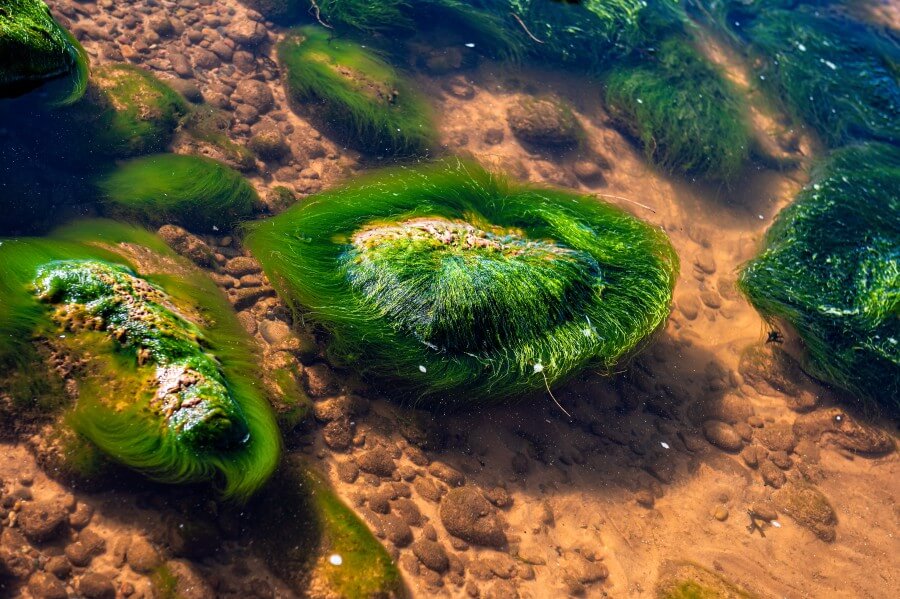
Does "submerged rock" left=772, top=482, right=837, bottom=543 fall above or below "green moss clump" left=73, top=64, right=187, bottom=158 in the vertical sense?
below

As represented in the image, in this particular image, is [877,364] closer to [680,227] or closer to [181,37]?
[680,227]

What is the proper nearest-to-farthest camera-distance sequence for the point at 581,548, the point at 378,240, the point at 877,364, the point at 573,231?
the point at 581,548 < the point at 378,240 < the point at 573,231 < the point at 877,364

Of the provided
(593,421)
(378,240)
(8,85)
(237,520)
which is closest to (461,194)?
(378,240)

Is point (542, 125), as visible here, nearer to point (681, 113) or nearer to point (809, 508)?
point (681, 113)

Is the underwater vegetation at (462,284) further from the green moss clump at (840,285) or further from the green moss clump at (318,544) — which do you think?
the green moss clump at (840,285)

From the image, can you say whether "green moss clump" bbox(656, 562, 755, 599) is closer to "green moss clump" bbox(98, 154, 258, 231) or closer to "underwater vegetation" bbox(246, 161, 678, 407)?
"underwater vegetation" bbox(246, 161, 678, 407)

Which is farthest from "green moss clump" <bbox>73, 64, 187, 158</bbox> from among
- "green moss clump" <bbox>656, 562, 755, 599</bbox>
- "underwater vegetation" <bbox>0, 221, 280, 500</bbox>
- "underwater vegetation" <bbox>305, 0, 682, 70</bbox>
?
"green moss clump" <bbox>656, 562, 755, 599</bbox>
